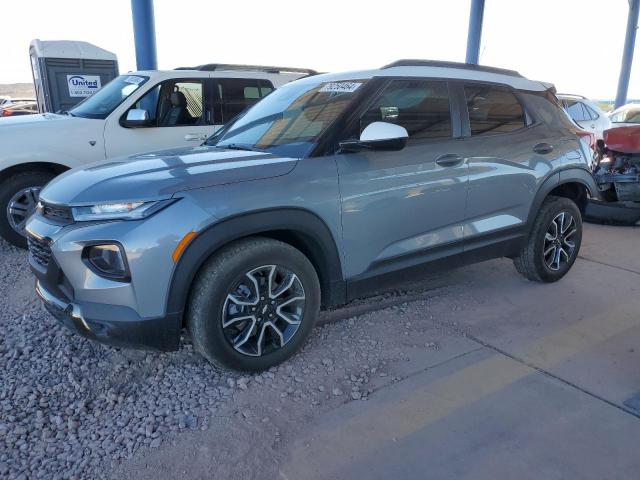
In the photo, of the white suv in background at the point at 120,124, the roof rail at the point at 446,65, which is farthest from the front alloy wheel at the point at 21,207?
the roof rail at the point at 446,65

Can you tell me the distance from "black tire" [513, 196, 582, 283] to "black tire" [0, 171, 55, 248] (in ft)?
15.6

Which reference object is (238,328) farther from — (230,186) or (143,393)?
(230,186)

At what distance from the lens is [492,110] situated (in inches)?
158

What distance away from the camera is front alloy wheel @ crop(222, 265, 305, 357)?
114 inches

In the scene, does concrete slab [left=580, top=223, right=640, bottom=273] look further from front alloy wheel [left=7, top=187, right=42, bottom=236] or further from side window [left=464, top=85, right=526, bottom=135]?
front alloy wheel [left=7, top=187, right=42, bottom=236]

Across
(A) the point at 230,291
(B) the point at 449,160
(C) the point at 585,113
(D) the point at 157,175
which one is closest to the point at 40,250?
(D) the point at 157,175

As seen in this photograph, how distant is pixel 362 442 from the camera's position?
250cm

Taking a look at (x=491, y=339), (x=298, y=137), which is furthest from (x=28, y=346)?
(x=491, y=339)

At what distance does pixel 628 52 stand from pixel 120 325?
83.9 ft

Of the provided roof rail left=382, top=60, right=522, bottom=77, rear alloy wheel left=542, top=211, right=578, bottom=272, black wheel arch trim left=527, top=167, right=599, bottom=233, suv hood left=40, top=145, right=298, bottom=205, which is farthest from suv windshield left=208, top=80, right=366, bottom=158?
rear alloy wheel left=542, top=211, right=578, bottom=272

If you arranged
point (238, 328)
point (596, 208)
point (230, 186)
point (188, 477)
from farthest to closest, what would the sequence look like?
point (596, 208) < point (238, 328) < point (230, 186) < point (188, 477)

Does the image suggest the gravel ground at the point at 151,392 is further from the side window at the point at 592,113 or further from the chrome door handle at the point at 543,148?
the side window at the point at 592,113

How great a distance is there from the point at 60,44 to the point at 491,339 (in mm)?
9237

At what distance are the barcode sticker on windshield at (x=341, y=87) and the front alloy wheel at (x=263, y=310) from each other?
4.40 ft
